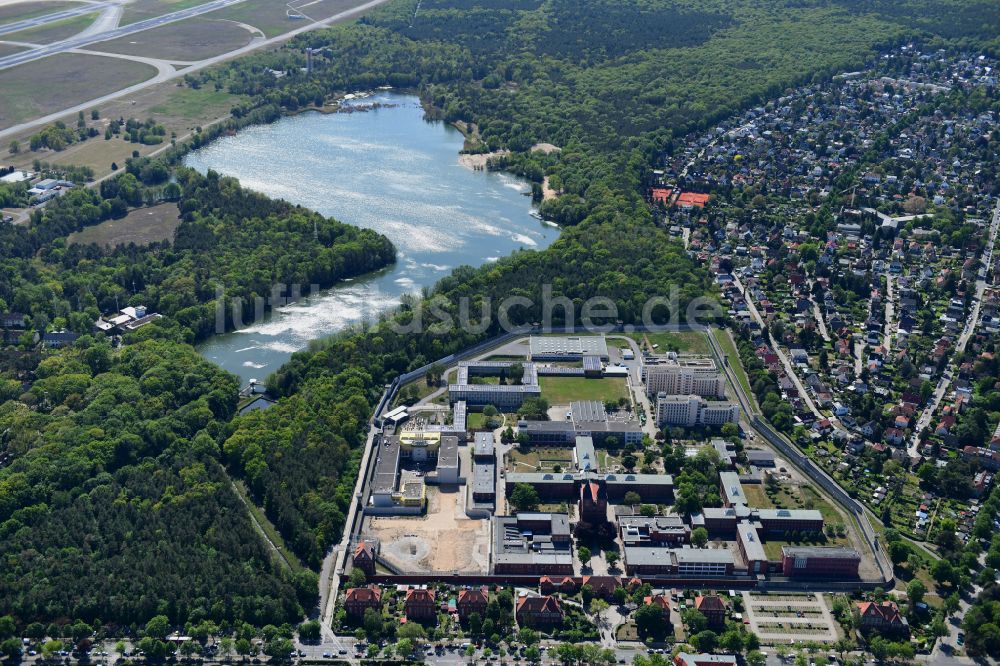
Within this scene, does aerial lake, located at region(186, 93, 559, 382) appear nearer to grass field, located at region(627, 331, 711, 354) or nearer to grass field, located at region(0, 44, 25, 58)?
grass field, located at region(627, 331, 711, 354)

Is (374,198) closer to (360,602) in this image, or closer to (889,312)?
(889,312)

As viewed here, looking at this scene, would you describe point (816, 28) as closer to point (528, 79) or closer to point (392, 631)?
point (528, 79)

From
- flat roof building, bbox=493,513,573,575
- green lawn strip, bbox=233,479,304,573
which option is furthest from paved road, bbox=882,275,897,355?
green lawn strip, bbox=233,479,304,573

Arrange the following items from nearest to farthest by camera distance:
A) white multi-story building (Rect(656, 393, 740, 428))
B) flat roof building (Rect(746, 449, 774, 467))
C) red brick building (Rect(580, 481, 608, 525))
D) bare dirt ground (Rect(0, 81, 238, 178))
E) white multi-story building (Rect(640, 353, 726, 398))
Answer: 1. red brick building (Rect(580, 481, 608, 525))
2. flat roof building (Rect(746, 449, 774, 467))
3. white multi-story building (Rect(656, 393, 740, 428))
4. white multi-story building (Rect(640, 353, 726, 398))
5. bare dirt ground (Rect(0, 81, 238, 178))

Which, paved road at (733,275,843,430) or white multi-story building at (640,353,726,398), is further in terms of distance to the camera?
white multi-story building at (640,353,726,398)

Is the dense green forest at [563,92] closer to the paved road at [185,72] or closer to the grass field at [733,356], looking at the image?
the paved road at [185,72]

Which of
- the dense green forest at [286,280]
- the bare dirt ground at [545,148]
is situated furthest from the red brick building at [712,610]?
the bare dirt ground at [545,148]
